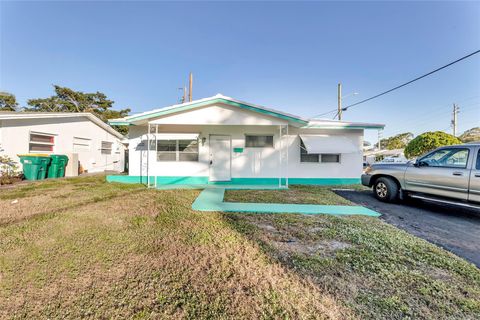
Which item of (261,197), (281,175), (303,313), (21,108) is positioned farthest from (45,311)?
(21,108)

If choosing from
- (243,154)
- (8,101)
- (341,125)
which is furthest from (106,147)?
(8,101)

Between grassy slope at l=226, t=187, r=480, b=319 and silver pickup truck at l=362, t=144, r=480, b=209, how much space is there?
231cm

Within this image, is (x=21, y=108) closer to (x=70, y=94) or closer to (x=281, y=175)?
(x=70, y=94)

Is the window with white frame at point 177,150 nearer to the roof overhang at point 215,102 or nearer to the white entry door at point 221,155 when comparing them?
the white entry door at point 221,155

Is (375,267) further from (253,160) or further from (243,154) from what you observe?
(243,154)

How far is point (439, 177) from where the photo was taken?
5203 mm

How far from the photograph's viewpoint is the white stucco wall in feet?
30.4

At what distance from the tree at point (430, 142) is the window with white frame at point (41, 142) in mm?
31477

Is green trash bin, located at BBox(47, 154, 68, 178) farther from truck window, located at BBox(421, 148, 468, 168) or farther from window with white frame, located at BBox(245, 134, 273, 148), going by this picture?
truck window, located at BBox(421, 148, 468, 168)

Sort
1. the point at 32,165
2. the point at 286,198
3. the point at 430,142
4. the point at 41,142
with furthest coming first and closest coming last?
the point at 430,142 → the point at 41,142 → the point at 32,165 → the point at 286,198

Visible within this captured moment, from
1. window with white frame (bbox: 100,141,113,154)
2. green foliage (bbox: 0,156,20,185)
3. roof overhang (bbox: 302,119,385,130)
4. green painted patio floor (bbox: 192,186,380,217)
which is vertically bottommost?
green painted patio floor (bbox: 192,186,380,217)

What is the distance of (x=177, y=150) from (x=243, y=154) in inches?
129

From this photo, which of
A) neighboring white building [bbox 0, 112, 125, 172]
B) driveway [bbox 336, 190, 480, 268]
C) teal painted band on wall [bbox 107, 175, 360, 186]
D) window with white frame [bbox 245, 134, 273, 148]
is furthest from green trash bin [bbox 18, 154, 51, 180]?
driveway [bbox 336, 190, 480, 268]

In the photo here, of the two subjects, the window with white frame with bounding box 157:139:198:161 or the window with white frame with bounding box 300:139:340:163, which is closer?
the window with white frame with bounding box 157:139:198:161
